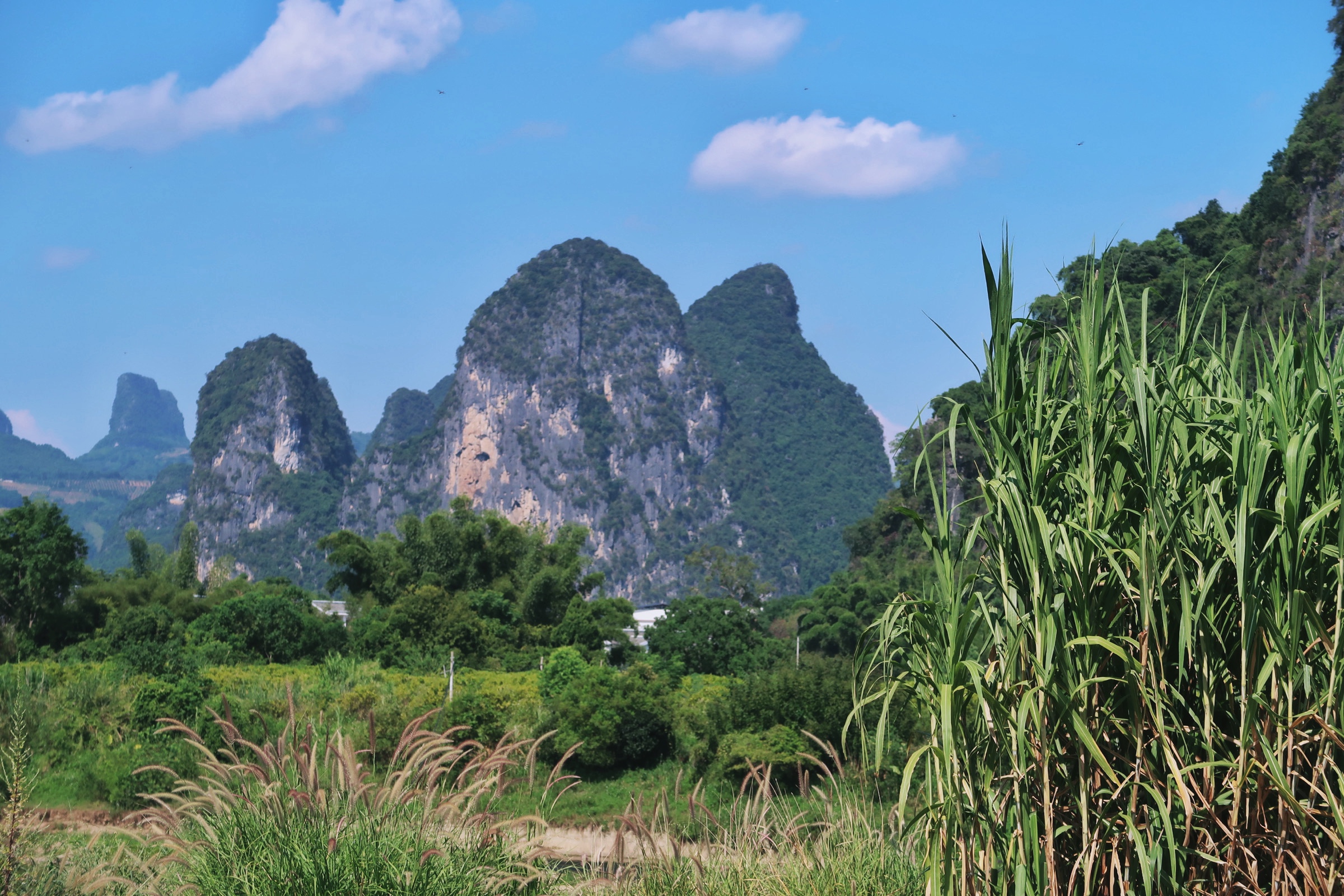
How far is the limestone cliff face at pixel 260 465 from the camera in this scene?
9506 cm

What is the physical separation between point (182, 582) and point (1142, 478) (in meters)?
37.9

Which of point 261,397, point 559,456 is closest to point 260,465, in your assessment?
point 261,397

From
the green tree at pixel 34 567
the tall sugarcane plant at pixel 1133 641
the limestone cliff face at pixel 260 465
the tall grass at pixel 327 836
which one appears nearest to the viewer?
the tall sugarcane plant at pixel 1133 641

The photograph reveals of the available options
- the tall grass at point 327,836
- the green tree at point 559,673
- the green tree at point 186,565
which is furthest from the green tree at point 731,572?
the tall grass at point 327,836

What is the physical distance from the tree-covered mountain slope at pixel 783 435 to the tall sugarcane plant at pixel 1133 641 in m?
90.5

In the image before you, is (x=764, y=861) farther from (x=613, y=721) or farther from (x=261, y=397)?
(x=261, y=397)

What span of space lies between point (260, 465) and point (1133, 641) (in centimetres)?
10166

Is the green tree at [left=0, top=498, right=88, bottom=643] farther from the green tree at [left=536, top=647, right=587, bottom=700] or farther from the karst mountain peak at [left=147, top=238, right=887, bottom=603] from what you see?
the karst mountain peak at [left=147, top=238, right=887, bottom=603]

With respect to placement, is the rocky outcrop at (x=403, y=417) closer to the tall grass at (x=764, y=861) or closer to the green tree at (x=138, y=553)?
the green tree at (x=138, y=553)

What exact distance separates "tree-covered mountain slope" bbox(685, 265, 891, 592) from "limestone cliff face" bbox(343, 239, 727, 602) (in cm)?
537

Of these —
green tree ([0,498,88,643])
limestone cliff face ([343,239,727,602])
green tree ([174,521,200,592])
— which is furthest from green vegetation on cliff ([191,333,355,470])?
green tree ([0,498,88,643])

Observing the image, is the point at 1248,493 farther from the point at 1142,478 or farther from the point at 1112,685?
the point at 1112,685

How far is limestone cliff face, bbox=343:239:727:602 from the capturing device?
3844 inches

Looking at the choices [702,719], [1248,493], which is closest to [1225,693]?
[1248,493]
